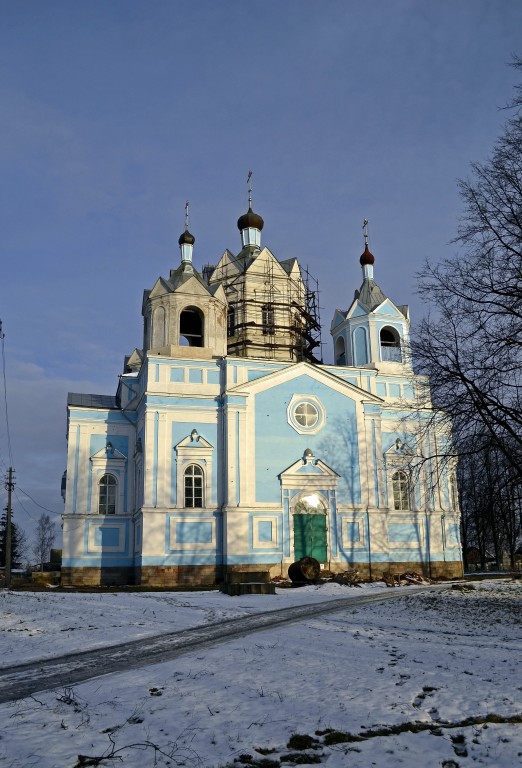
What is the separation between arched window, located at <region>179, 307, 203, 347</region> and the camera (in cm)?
2902

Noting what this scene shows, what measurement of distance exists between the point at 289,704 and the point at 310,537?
67.6ft

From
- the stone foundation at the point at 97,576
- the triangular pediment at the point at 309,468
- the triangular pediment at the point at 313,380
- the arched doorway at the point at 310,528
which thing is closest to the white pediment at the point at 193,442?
the triangular pediment at the point at 313,380

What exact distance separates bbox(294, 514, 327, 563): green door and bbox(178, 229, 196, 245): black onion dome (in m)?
14.0

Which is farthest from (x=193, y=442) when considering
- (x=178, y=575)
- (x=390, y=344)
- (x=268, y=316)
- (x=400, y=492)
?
(x=390, y=344)

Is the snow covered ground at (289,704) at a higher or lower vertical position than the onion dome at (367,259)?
lower

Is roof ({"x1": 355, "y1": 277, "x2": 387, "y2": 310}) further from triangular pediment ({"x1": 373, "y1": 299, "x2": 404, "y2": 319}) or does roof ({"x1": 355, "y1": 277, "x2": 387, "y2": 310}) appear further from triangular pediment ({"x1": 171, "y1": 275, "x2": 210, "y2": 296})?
triangular pediment ({"x1": 171, "y1": 275, "x2": 210, "y2": 296})

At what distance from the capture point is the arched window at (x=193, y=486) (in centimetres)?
2592

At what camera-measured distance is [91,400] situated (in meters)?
30.2

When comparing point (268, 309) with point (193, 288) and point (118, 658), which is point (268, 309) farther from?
point (118, 658)

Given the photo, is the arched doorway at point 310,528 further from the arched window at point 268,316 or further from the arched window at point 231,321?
the arched window at point 231,321

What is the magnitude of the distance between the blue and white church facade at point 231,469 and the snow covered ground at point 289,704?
13982mm

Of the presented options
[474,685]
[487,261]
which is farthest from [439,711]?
[487,261]

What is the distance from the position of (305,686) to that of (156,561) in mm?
18778

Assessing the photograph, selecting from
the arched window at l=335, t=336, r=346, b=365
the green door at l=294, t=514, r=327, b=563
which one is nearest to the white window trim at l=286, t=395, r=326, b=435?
the green door at l=294, t=514, r=327, b=563
